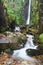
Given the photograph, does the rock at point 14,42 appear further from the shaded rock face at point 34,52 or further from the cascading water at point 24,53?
the shaded rock face at point 34,52

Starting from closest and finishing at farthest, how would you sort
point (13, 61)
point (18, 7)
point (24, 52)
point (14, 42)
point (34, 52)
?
point (13, 61) < point (34, 52) < point (24, 52) < point (14, 42) < point (18, 7)

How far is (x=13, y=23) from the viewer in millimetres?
13461

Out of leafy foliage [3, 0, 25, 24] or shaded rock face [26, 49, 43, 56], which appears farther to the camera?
leafy foliage [3, 0, 25, 24]

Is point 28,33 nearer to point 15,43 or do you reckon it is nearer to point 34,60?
point 15,43

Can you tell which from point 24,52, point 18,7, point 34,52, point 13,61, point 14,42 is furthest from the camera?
point 18,7

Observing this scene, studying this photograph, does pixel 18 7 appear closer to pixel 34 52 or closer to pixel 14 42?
pixel 14 42

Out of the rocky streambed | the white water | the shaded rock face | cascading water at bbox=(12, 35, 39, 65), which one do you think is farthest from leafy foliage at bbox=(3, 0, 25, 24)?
the rocky streambed

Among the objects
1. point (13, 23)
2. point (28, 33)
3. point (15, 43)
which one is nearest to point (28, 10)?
point (13, 23)

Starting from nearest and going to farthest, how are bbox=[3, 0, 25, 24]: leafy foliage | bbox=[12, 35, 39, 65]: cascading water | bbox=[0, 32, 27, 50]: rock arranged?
bbox=[12, 35, 39, 65]: cascading water → bbox=[0, 32, 27, 50]: rock → bbox=[3, 0, 25, 24]: leafy foliage

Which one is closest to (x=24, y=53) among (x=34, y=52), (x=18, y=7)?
(x=34, y=52)

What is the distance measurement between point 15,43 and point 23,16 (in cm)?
817

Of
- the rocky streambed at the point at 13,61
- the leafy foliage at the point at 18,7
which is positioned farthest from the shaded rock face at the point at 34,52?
the leafy foliage at the point at 18,7

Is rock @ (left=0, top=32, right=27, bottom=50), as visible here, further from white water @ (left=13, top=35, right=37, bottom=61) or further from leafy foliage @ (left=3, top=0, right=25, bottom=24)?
leafy foliage @ (left=3, top=0, right=25, bottom=24)

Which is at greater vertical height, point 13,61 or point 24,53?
point 13,61
